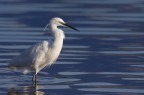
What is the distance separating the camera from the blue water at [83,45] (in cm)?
1683

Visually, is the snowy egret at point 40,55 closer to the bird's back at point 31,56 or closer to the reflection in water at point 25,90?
the bird's back at point 31,56

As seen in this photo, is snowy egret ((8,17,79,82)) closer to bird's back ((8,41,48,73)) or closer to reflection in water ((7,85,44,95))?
bird's back ((8,41,48,73))

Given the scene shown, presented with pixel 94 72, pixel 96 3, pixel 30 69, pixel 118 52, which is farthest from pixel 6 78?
pixel 96 3

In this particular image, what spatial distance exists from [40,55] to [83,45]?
15.7 ft

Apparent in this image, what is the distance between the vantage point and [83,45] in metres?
22.7

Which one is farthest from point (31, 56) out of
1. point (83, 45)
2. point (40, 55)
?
point (83, 45)

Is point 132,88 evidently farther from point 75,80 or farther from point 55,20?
point 55,20

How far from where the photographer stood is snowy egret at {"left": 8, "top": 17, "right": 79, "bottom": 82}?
18.0 m

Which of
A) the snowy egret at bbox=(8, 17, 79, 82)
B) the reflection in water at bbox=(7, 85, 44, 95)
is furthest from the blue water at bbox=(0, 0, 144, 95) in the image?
the snowy egret at bbox=(8, 17, 79, 82)

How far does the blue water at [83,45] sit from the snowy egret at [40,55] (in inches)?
10.6

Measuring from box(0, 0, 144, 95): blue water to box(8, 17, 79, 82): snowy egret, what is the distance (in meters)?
0.27

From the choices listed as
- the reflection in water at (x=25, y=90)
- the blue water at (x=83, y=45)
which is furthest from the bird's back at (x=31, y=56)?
the reflection in water at (x=25, y=90)

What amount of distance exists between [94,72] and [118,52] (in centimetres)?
281

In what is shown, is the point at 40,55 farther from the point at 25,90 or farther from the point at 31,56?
the point at 25,90
